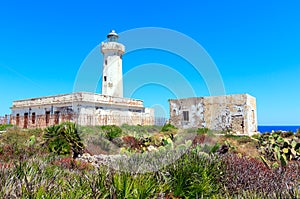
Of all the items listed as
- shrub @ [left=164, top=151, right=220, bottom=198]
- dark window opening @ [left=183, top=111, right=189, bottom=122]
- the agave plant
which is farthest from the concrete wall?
shrub @ [left=164, top=151, right=220, bottom=198]

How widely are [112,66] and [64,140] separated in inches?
823

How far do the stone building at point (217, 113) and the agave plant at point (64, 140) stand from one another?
15.1m

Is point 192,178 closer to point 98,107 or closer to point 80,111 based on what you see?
point 80,111

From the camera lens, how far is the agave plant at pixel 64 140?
9031 mm

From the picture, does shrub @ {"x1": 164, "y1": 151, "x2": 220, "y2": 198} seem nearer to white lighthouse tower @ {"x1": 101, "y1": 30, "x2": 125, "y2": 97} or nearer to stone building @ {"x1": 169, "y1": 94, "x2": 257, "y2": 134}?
stone building @ {"x1": 169, "y1": 94, "x2": 257, "y2": 134}

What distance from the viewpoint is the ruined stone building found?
74.0 feet

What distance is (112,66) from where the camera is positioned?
1155 inches

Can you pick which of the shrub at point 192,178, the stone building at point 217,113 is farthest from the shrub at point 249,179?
the stone building at point 217,113

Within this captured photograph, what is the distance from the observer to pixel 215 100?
22.3 metres

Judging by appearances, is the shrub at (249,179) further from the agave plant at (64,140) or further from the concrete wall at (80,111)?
the concrete wall at (80,111)

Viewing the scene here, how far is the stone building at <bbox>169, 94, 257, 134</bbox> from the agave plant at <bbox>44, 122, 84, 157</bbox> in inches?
593

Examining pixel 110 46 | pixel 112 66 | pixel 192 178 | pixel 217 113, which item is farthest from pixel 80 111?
pixel 192 178

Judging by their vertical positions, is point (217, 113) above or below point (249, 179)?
above

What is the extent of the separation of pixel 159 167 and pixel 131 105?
2205 centimetres
